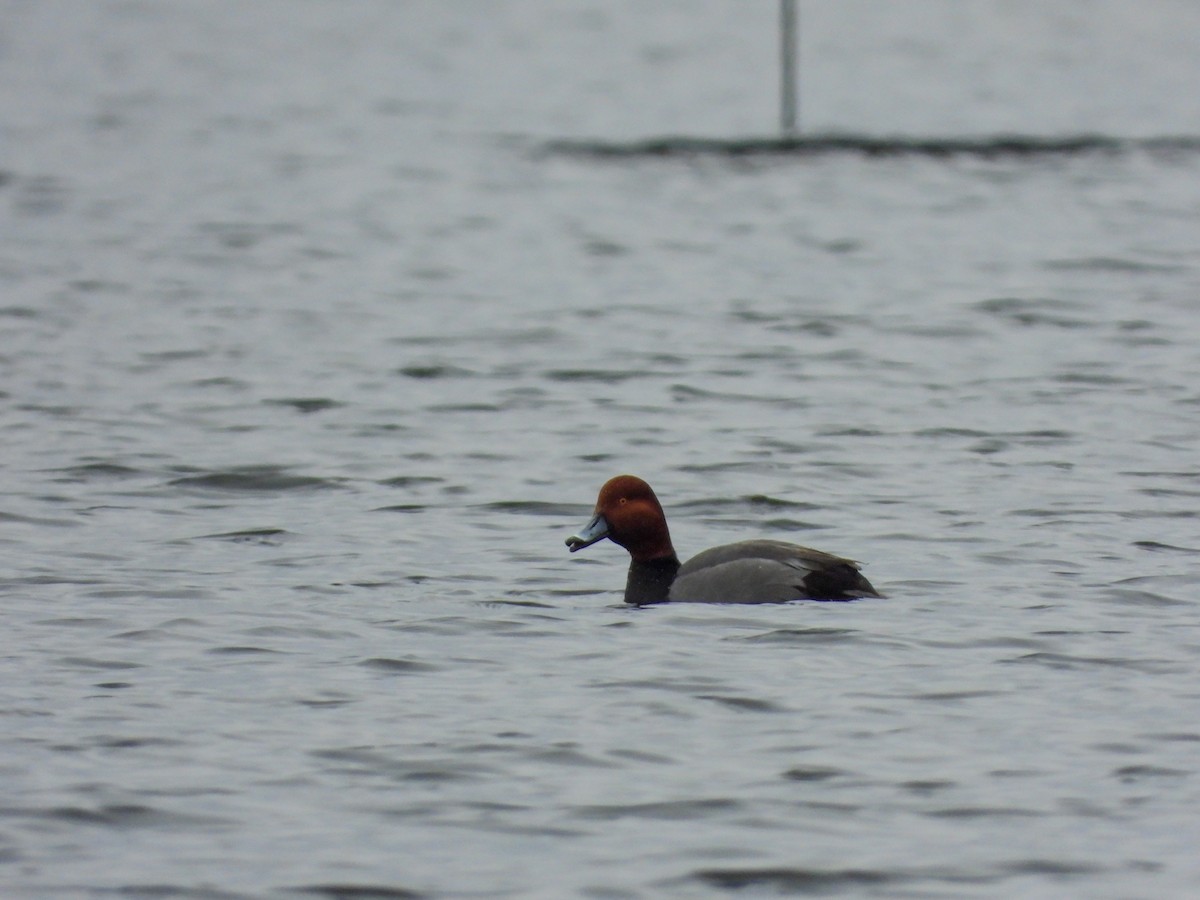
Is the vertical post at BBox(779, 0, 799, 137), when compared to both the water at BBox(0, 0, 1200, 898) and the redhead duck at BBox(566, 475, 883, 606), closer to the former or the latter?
the water at BBox(0, 0, 1200, 898)

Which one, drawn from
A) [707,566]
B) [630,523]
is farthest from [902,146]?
[707,566]

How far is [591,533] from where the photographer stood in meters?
11.2

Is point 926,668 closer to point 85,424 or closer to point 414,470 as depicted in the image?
point 414,470

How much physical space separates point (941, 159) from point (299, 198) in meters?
7.73

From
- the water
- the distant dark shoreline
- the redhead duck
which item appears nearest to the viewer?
the water

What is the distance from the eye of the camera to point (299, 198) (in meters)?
28.0

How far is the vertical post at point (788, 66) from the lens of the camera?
27016 millimetres

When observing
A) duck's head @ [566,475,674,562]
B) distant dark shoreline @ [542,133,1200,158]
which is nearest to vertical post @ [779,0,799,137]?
distant dark shoreline @ [542,133,1200,158]

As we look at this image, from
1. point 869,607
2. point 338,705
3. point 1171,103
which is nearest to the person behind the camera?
point 338,705

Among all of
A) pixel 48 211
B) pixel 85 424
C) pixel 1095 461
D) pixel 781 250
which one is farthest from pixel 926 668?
pixel 48 211

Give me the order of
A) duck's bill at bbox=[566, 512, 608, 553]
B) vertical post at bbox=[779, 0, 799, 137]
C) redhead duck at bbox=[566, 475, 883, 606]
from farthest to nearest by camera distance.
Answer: vertical post at bbox=[779, 0, 799, 137]
duck's bill at bbox=[566, 512, 608, 553]
redhead duck at bbox=[566, 475, 883, 606]

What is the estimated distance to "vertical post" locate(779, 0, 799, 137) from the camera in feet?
88.6

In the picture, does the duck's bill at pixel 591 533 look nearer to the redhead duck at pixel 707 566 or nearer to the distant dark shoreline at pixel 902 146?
the redhead duck at pixel 707 566

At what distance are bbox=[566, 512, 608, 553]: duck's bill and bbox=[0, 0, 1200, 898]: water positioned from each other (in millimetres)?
308
